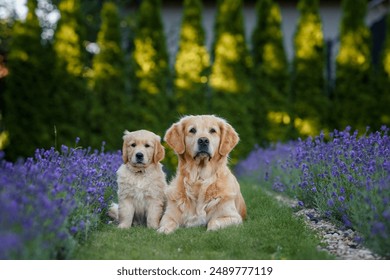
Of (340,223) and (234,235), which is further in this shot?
(340,223)

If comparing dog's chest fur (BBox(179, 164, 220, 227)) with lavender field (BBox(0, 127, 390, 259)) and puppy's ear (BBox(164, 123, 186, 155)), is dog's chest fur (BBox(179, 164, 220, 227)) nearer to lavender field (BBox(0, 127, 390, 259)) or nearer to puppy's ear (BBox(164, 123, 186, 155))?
puppy's ear (BBox(164, 123, 186, 155))

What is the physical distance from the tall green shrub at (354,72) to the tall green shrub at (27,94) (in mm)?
6875

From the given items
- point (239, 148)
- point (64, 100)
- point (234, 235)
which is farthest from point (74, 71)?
point (234, 235)

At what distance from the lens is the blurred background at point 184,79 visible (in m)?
10.9

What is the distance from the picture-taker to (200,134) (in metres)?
4.97

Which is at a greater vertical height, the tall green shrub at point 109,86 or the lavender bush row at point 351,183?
the tall green shrub at point 109,86

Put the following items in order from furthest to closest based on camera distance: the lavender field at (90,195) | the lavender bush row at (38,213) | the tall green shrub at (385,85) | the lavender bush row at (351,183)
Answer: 1. the tall green shrub at (385,85)
2. the lavender bush row at (351,183)
3. the lavender field at (90,195)
4. the lavender bush row at (38,213)

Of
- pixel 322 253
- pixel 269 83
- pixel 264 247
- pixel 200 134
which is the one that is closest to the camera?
pixel 322 253

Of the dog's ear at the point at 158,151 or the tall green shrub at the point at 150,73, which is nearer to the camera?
the dog's ear at the point at 158,151

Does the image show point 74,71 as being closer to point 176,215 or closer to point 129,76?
point 129,76

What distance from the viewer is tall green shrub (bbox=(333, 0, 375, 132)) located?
1186cm

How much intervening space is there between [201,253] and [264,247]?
0.57 metres

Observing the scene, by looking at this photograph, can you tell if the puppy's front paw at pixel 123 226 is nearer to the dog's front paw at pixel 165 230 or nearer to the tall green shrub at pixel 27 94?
the dog's front paw at pixel 165 230

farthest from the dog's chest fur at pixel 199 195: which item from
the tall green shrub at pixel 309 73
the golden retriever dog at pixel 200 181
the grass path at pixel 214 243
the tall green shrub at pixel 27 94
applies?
the tall green shrub at pixel 309 73
